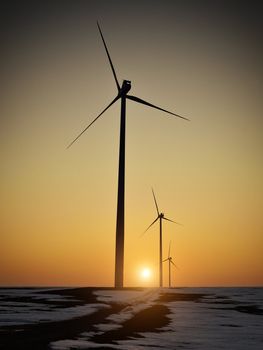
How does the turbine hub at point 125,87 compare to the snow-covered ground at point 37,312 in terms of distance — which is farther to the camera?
the turbine hub at point 125,87

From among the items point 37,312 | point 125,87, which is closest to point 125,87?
point 125,87

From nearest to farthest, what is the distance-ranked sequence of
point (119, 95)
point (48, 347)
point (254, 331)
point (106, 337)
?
point (48, 347) < point (106, 337) < point (254, 331) < point (119, 95)

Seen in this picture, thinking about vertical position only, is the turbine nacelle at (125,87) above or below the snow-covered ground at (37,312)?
above

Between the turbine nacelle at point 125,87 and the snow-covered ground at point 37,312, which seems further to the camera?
the turbine nacelle at point 125,87

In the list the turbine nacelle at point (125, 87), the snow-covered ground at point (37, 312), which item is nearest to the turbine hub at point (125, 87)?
the turbine nacelle at point (125, 87)

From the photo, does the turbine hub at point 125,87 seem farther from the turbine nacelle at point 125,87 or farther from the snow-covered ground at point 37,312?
the snow-covered ground at point 37,312

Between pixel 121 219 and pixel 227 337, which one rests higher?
pixel 121 219

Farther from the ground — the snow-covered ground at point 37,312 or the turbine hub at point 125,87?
the turbine hub at point 125,87

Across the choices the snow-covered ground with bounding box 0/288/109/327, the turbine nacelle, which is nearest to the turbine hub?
the turbine nacelle

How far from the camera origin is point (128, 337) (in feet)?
40.6

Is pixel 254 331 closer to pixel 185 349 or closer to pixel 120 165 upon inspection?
pixel 185 349

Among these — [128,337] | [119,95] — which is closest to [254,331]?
[128,337]

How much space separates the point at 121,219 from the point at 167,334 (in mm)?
41191

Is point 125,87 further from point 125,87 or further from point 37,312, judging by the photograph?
point 37,312
